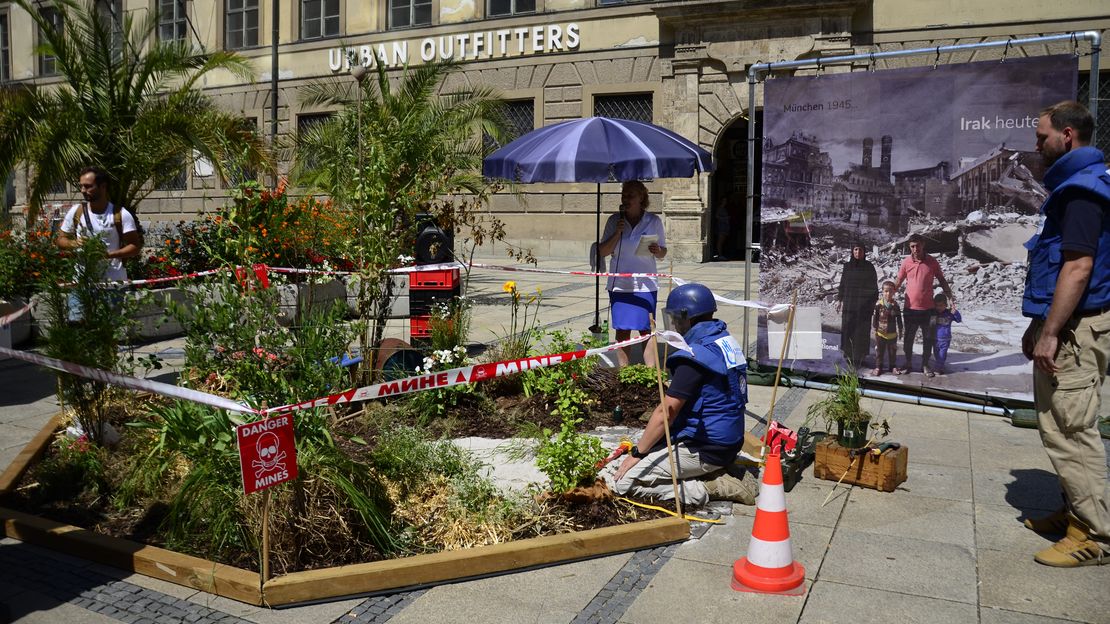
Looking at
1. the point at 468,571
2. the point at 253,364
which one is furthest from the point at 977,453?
the point at 253,364

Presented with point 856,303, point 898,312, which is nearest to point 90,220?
point 856,303

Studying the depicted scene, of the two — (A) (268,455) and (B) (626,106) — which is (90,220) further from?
(B) (626,106)

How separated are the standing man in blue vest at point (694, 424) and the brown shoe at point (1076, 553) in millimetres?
1566

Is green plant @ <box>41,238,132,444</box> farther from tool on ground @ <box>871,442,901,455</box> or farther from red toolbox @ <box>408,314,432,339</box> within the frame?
tool on ground @ <box>871,442,901,455</box>

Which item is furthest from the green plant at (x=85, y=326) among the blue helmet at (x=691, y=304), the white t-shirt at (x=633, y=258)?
the white t-shirt at (x=633, y=258)

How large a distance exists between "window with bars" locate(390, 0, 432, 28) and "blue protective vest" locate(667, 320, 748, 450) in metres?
20.9

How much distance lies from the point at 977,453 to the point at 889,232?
2.07 m

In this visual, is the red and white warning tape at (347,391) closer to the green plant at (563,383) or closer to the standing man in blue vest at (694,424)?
the standing man in blue vest at (694,424)

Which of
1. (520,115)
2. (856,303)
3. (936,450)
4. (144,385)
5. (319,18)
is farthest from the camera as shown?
(319,18)

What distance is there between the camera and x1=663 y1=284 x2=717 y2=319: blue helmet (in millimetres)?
5227

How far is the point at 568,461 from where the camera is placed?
5.07 m

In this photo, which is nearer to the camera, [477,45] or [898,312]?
[898,312]

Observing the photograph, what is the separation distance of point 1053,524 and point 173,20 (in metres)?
28.9

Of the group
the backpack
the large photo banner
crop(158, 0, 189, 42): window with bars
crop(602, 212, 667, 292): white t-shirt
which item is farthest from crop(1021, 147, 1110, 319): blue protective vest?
crop(158, 0, 189, 42): window with bars
